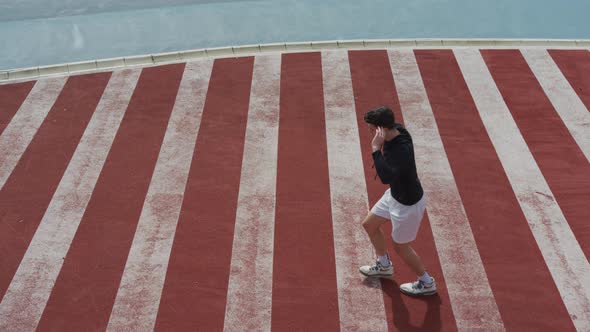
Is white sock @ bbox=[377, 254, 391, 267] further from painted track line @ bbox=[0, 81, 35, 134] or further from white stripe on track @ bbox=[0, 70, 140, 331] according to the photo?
painted track line @ bbox=[0, 81, 35, 134]

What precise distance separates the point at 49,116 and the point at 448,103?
576 cm

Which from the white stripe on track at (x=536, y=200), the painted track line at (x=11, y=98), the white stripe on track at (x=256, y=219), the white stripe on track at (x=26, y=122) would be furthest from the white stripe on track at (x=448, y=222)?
the painted track line at (x=11, y=98)

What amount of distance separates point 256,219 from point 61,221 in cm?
222

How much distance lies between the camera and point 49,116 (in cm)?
861

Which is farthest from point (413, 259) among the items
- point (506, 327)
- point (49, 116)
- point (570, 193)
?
point (49, 116)

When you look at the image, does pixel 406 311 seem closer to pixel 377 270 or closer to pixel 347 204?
pixel 377 270

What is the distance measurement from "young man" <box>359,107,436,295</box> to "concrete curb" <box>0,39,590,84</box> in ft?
17.6

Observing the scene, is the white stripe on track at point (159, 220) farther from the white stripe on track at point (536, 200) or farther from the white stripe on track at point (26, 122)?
the white stripe on track at point (536, 200)

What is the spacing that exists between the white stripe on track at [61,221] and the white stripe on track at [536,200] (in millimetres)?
5018

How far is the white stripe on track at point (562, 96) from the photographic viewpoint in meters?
7.89

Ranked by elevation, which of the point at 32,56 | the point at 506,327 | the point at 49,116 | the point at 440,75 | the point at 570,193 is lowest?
the point at 506,327

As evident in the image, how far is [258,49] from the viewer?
A: 10008 millimetres

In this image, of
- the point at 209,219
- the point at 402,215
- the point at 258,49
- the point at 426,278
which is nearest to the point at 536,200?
the point at 426,278

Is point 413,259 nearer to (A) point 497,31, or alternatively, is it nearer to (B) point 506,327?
(B) point 506,327
